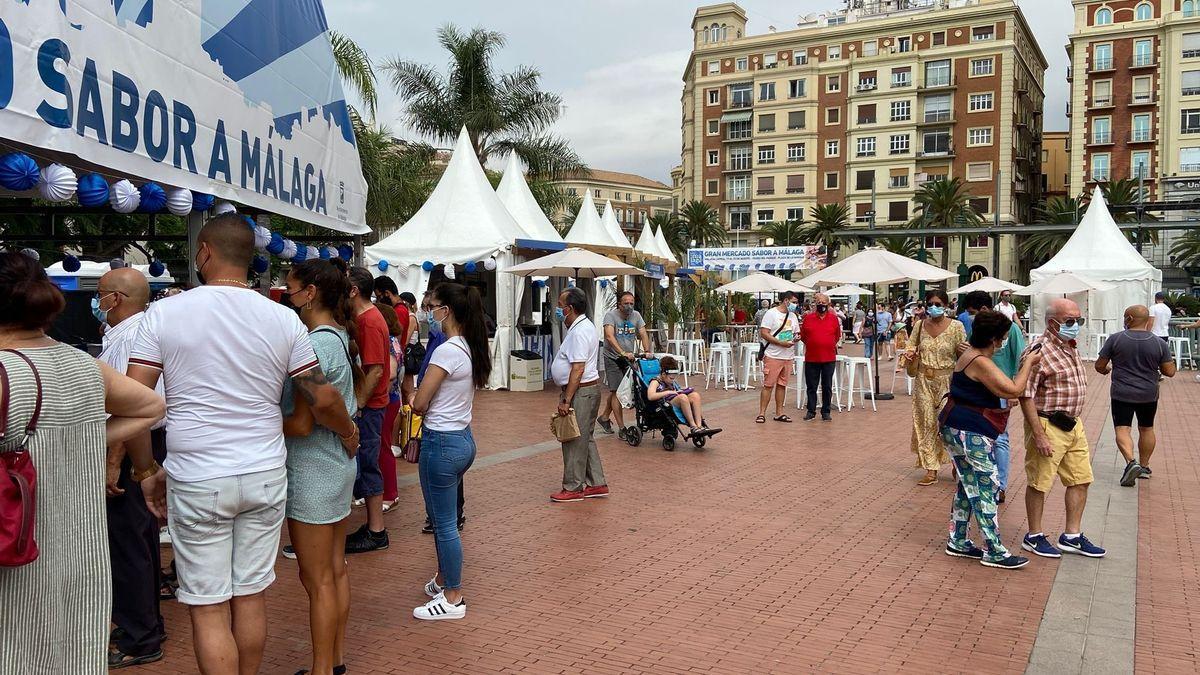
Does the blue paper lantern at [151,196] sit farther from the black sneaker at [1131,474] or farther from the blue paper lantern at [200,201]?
the black sneaker at [1131,474]

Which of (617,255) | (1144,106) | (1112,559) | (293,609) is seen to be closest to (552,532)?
(293,609)

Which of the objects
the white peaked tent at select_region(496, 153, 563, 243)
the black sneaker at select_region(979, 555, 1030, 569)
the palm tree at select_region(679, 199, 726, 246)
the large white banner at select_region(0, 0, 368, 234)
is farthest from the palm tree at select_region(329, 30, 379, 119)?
the palm tree at select_region(679, 199, 726, 246)

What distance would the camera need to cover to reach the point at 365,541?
597 centimetres

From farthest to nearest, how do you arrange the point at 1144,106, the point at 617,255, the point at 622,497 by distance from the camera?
the point at 1144,106, the point at 617,255, the point at 622,497

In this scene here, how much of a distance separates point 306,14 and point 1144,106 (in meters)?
70.4

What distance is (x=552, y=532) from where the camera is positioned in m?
6.46

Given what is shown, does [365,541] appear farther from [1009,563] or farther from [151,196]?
[1009,563]

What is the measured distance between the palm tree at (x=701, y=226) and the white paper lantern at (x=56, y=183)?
229ft

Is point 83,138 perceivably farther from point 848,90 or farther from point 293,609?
point 848,90

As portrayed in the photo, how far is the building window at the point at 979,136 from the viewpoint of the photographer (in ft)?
223

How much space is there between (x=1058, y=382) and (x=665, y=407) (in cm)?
476

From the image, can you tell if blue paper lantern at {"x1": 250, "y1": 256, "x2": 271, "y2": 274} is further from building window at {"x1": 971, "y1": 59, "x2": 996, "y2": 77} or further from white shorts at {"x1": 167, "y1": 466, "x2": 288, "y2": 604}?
building window at {"x1": 971, "y1": 59, "x2": 996, "y2": 77}

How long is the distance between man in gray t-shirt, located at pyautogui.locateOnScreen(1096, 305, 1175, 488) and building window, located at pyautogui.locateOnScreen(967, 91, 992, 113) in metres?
66.5

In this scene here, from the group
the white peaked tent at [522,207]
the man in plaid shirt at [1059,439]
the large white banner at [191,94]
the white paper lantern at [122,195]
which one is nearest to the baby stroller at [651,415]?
the large white banner at [191,94]
